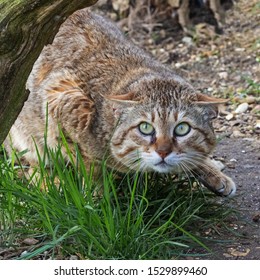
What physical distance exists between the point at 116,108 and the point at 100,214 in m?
0.73

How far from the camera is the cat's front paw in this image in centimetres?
524

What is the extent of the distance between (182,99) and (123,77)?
0.62 meters

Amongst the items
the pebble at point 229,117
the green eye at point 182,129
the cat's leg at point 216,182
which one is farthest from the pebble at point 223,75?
the green eye at point 182,129

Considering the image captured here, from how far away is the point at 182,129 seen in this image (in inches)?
185

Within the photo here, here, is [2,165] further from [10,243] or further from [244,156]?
[244,156]

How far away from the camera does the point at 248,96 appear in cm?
709

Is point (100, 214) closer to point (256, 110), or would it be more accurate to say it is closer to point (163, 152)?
point (163, 152)

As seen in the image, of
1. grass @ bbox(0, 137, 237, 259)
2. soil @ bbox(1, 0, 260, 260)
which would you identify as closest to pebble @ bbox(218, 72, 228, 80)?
soil @ bbox(1, 0, 260, 260)

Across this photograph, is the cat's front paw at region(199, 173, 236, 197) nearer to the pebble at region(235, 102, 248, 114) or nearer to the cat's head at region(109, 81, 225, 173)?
the cat's head at region(109, 81, 225, 173)

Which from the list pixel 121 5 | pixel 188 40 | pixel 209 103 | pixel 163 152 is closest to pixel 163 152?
pixel 163 152

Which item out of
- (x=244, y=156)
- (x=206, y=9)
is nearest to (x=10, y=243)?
(x=244, y=156)

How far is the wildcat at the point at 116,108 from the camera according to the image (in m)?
4.68

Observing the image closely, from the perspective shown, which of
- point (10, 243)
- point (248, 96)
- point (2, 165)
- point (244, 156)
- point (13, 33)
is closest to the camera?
point (13, 33)

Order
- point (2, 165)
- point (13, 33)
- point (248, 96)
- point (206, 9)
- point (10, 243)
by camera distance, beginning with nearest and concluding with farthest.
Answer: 1. point (13, 33)
2. point (10, 243)
3. point (2, 165)
4. point (248, 96)
5. point (206, 9)
